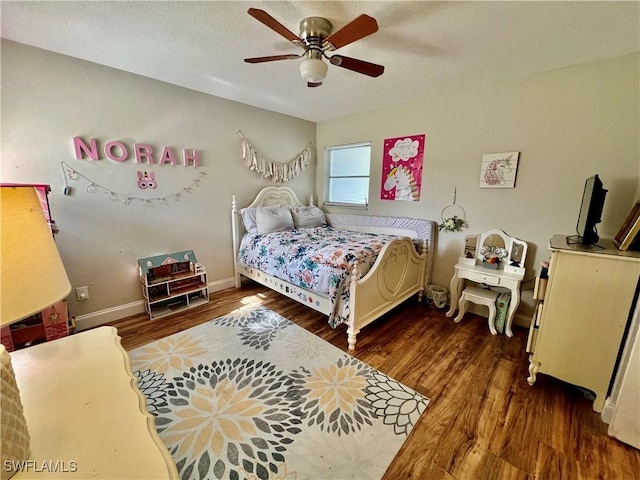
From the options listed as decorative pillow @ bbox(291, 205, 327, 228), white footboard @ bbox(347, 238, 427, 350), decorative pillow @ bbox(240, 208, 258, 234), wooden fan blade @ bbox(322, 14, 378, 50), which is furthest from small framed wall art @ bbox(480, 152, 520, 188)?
decorative pillow @ bbox(240, 208, 258, 234)

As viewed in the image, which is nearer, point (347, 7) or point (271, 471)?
point (271, 471)

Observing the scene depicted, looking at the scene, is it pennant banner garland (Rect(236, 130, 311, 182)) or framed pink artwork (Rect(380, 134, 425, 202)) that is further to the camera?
pennant banner garland (Rect(236, 130, 311, 182))

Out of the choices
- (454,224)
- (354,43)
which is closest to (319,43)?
(354,43)

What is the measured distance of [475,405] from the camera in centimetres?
165

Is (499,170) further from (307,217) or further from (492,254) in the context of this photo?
(307,217)

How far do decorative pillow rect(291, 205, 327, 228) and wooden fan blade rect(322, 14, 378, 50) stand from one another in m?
2.30

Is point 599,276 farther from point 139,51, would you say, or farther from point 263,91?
point 139,51

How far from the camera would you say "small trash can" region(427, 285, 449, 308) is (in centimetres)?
292

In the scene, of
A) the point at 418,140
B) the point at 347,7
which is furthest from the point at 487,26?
the point at 418,140

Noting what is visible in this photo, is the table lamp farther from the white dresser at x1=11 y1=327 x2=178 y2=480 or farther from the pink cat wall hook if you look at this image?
the pink cat wall hook

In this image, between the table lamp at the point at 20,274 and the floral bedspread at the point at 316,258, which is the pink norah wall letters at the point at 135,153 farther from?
the table lamp at the point at 20,274

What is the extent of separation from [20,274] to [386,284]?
2.36 metres

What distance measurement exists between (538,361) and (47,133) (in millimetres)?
4096

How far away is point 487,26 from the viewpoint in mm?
1648
